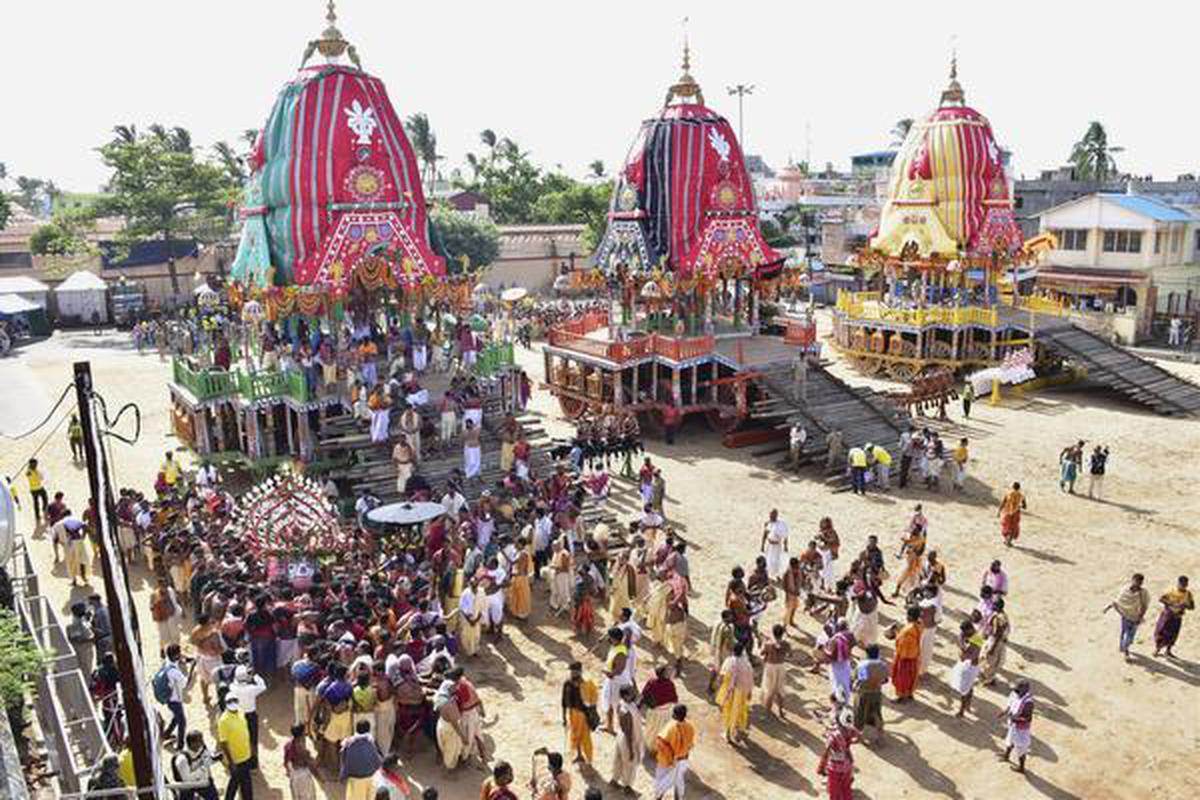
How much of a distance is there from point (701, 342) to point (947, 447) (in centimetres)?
655

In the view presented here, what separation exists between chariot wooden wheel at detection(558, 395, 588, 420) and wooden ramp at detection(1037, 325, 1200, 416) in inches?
567

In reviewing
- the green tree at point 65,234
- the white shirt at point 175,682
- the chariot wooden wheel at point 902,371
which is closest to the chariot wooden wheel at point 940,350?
the chariot wooden wheel at point 902,371

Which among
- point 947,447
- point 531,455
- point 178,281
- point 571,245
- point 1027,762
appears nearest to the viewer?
point 1027,762

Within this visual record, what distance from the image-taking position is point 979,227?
32.6 meters

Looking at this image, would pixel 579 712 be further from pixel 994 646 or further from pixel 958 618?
pixel 958 618

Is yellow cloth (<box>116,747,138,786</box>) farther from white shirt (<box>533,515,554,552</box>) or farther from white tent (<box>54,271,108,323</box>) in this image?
white tent (<box>54,271,108,323</box>)

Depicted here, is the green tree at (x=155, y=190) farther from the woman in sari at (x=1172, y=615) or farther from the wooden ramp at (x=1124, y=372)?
the woman in sari at (x=1172, y=615)

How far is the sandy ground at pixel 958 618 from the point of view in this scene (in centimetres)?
1097

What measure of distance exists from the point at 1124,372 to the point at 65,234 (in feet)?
144

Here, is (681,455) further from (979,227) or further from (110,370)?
(110,370)

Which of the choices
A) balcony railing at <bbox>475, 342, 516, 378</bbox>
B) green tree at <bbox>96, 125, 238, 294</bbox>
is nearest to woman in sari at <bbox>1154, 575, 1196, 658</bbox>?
balcony railing at <bbox>475, 342, 516, 378</bbox>

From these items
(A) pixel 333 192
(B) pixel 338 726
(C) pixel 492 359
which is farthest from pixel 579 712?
(A) pixel 333 192

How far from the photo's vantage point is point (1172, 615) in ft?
43.5

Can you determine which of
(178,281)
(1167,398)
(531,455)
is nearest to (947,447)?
(1167,398)
